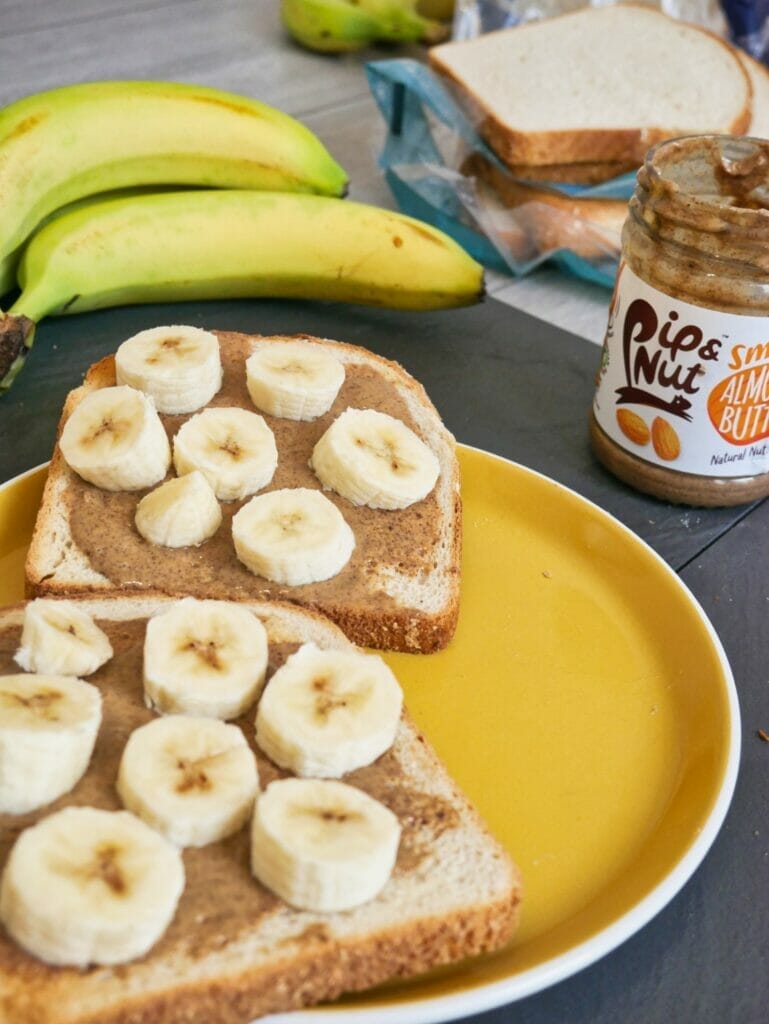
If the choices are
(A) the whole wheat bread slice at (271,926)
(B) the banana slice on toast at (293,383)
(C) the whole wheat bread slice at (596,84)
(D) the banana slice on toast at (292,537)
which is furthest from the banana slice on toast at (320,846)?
(C) the whole wheat bread slice at (596,84)

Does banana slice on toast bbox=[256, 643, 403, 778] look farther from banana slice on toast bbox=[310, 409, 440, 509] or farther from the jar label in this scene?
the jar label

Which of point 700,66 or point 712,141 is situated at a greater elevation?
point 712,141

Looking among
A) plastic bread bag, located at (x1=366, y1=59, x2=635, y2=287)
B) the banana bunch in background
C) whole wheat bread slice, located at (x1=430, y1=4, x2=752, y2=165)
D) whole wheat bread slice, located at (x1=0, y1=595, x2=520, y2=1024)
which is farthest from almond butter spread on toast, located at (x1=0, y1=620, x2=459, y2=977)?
whole wheat bread slice, located at (x1=430, y1=4, x2=752, y2=165)

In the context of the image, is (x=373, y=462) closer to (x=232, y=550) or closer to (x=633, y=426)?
(x=232, y=550)

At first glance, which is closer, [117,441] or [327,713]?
[327,713]

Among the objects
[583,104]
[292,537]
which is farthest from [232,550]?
[583,104]

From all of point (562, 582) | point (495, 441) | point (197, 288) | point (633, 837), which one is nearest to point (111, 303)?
point (197, 288)

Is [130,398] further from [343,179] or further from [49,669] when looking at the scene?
[343,179]
